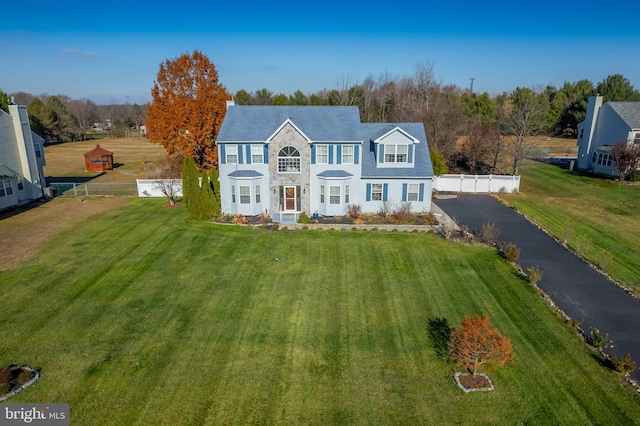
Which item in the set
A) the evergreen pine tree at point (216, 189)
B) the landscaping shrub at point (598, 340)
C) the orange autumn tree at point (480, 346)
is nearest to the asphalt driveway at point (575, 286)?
the landscaping shrub at point (598, 340)

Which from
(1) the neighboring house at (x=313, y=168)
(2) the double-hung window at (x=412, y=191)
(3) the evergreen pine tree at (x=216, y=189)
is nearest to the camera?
(1) the neighboring house at (x=313, y=168)

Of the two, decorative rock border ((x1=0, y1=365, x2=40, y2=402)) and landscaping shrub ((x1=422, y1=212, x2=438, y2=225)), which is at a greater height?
landscaping shrub ((x1=422, y1=212, x2=438, y2=225))

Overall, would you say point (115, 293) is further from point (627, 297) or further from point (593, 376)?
point (627, 297)

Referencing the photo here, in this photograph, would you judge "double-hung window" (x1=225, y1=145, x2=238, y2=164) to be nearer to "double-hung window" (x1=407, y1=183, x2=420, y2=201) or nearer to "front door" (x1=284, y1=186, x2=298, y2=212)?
"front door" (x1=284, y1=186, x2=298, y2=212)

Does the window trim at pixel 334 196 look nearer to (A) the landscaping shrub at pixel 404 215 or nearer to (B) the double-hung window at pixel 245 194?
(A) the landscaping shrub at pixel 404 215

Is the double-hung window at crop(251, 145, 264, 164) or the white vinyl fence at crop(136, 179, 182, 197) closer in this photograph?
the double-hung window at crop(251, 145, 264, 164)

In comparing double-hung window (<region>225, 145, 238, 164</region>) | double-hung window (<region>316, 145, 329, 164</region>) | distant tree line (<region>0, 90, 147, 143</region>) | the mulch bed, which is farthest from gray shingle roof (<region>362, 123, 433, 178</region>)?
distant tree line (<region>0, 90, 147, 143</region>)
